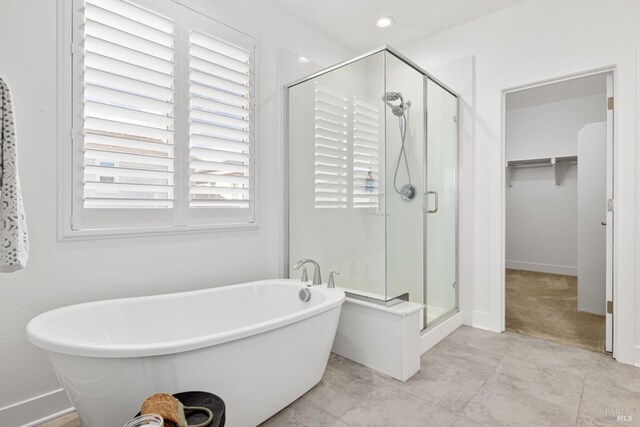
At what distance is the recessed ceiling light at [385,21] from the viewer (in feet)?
9.66

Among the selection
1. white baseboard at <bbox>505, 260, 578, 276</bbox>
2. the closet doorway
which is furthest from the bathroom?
white baseboard at <bbox>505, 260, 578, 276</bbox>

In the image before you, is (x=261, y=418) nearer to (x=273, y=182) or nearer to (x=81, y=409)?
(x=81, y=409)

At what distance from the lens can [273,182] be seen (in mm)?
2709

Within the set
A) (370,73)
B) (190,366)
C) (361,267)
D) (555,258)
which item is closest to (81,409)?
(190,366)

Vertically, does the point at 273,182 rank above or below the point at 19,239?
above

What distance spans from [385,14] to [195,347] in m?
2.97

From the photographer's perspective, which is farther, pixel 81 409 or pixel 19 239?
pixel 81 409

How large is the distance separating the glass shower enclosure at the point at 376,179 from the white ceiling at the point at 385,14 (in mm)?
668

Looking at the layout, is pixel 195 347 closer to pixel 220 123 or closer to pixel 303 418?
pixel 303 418

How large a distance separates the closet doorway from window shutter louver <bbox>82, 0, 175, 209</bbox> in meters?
2.82

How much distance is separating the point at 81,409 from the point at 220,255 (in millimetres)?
1187

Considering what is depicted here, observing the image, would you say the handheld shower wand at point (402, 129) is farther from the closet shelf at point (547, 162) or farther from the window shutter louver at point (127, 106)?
the closet shelf at point (547, 162)

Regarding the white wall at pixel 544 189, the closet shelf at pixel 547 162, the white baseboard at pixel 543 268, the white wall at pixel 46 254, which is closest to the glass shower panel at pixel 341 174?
the white wall at pixel 46 254

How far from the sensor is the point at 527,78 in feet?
8.82
